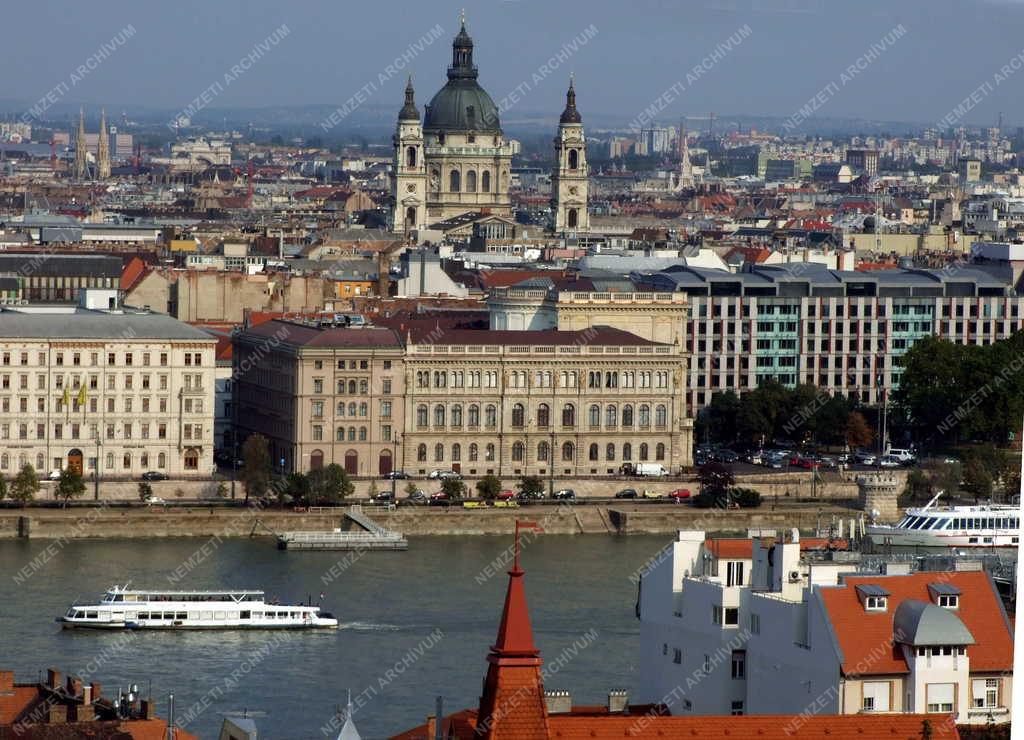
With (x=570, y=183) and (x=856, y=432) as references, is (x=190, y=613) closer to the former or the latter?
(x=856, y=432)

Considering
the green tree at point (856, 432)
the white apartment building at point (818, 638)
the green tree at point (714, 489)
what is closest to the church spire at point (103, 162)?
the green tree at point (856, 432)

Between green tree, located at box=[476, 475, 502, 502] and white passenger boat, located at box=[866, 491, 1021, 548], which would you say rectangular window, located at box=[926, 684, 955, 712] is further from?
green tree, located at box=[476, 475, 502, 502]

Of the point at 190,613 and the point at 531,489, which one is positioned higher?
the point at 531,489

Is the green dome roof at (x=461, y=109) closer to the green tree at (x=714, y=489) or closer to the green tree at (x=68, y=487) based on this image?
the green tree at (x=714, y=489)

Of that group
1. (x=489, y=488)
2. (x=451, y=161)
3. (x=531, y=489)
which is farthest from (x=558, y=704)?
(x=451, y=161)

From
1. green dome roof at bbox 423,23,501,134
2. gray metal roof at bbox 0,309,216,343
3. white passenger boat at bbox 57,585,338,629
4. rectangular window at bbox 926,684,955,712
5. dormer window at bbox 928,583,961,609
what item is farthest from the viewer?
green dome roof at bbox 423,23,501,134

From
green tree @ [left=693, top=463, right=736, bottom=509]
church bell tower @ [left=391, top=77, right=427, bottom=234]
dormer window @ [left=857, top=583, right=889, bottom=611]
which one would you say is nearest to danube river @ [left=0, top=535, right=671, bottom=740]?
green tree @ [left=693, top=463, right=736, bottom=509]

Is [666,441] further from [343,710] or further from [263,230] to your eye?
[263,230]

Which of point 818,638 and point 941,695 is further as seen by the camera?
point 818,638
